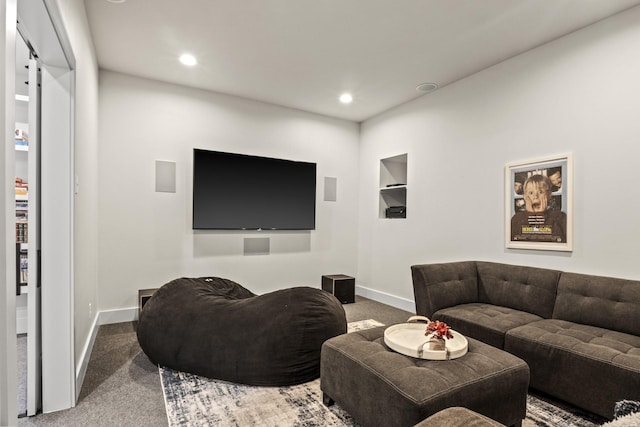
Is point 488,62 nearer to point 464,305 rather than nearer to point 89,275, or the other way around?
point 464,305

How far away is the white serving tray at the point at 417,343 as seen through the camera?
1865 mm

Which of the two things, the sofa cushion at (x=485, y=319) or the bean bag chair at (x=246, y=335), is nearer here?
the bean bag chair at (x=246, y=335)

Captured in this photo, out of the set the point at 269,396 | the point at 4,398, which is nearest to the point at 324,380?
the point at 269,396

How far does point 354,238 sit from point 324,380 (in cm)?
352

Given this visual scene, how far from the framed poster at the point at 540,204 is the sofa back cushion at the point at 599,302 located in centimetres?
39

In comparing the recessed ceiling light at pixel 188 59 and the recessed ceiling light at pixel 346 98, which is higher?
the recessed ceiling light at pixel 188 59

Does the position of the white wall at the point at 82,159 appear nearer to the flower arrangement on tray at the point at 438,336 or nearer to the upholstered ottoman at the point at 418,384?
the upholstered ottoman at the point at 418,384

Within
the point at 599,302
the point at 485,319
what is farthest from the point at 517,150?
the point at 485,319

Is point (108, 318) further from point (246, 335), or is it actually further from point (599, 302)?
point (599, 302)

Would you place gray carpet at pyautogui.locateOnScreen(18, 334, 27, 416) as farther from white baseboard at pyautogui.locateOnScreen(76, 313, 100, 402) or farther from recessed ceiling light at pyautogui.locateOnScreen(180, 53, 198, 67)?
recessed ceiling light at pyautogui.locateOnScreen(180, 53, 198, 67)

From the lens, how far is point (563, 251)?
3006mm

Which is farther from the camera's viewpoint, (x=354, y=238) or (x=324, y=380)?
(x=354, y=238)

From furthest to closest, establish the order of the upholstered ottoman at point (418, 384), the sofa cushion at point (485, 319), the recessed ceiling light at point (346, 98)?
the recessed ceiling light at point (346, 98) → the sofa cushion at point (485, 319) → the upholstered ottoman at point (418, 384)

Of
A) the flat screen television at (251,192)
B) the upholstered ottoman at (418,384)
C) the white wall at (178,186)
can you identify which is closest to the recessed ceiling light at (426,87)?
the white wall at (178,186)
